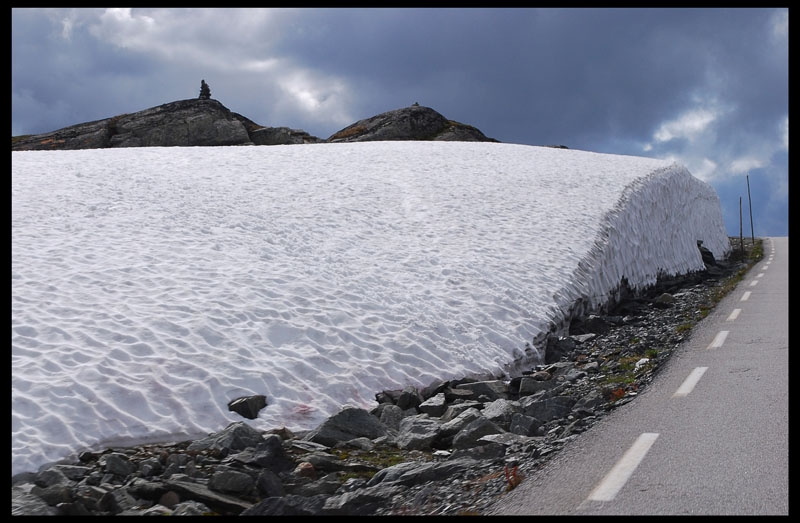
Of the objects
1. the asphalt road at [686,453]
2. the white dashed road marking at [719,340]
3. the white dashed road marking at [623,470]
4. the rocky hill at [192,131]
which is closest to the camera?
the asphalt road at [686,453]

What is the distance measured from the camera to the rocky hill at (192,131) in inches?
2237

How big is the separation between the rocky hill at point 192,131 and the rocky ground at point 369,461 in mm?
52888

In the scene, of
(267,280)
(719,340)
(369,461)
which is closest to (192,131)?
(267,280)

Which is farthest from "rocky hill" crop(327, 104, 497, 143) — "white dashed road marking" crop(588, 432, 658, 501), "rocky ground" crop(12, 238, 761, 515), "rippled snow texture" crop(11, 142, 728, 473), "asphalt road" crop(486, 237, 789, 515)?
"white dashed road marking" crop(588, 432, 658, 501)

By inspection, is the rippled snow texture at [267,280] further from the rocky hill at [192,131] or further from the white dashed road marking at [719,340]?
the rocky hill at [192,131]

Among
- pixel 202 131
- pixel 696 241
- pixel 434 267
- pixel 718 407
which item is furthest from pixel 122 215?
pixel 202 131

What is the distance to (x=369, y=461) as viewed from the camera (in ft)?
23.1

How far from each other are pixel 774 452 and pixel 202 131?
2300 inches

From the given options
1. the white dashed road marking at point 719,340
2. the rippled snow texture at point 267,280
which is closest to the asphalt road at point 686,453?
the white dashed road marking at point 719,340

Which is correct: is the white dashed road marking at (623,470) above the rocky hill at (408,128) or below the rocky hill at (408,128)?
below

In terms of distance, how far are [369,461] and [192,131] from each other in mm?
56321

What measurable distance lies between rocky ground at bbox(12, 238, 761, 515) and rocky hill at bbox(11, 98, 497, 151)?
52.9 metres

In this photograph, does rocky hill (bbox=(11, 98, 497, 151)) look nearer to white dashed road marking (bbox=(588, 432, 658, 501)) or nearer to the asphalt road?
the asphalt road

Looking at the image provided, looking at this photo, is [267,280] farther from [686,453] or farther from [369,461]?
[686,453]
